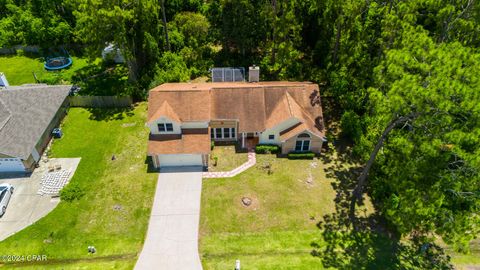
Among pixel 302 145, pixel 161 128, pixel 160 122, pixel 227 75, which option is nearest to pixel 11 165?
pixel 161 128

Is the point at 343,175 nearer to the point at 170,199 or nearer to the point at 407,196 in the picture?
the point at 407,196

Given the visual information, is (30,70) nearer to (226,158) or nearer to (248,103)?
(226,158)

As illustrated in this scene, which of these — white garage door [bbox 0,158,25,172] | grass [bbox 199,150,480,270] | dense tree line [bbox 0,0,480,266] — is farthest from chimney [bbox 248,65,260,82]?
white garage door [bbox 0,158,25,172]

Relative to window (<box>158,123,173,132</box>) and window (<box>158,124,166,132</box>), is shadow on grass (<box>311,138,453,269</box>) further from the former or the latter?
window (<box>158,124,166,132</box>)

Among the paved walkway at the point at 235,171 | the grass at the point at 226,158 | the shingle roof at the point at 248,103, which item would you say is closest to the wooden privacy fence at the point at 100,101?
the shingle roof at the point at 248,103

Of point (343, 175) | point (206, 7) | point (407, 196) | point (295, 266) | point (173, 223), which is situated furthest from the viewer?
point (206, 7)

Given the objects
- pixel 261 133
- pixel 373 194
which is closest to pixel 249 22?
pixel 261 133
